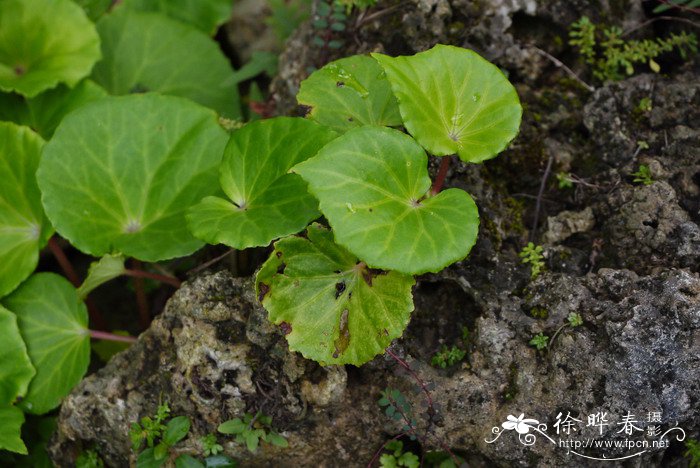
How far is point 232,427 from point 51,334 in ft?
2.86

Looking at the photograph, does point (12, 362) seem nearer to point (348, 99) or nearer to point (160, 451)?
point (160, 451)

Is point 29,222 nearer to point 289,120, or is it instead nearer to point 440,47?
point 289,120

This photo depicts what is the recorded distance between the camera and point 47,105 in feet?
8.96

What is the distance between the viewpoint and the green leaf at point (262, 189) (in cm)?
190

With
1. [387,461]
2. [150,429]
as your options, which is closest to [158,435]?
[150,429]

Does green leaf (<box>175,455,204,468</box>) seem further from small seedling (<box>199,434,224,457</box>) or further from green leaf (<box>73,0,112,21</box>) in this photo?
green leaf (<box>73,0,112,21</box>)

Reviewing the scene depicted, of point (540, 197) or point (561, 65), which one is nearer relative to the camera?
point (540, 197)

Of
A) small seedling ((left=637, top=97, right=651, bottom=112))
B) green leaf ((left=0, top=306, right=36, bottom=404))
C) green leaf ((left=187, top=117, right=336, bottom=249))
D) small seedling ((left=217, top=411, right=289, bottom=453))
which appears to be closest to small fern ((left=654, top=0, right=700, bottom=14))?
small seedling ((left=637, top=97, right=651, bottom=112))

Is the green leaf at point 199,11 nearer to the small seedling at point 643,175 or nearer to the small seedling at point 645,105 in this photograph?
the small seedling at point 645,105

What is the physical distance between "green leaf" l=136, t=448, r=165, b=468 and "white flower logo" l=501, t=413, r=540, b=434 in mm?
1111

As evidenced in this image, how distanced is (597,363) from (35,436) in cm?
215

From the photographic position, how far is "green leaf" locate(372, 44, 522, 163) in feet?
5.90

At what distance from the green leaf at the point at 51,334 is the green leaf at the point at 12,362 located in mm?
59

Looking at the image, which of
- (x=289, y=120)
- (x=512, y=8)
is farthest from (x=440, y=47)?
(x=512, y=8)
